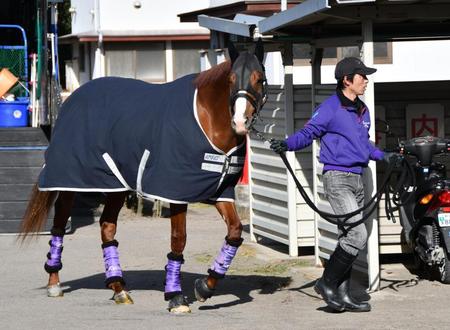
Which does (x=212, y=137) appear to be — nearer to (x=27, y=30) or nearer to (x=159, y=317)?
(x=159, y=317)

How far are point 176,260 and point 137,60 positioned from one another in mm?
26484

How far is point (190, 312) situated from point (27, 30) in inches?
424

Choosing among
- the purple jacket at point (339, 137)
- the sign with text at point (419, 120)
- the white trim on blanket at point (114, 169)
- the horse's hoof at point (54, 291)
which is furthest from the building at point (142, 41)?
the purple jacket at point (339, 137)

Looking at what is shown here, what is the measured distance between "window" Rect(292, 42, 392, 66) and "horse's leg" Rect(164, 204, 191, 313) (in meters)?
6.74

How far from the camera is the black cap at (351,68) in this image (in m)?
8.77

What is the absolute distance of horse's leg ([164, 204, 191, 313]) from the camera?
884cm

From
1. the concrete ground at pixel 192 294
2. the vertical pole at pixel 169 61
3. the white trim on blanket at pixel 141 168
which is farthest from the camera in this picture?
the vertical pole at pixel 169 61

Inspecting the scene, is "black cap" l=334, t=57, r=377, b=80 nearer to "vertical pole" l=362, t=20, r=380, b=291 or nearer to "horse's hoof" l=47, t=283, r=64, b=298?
"vertical pole" l=362, t=20, r=380, b=291

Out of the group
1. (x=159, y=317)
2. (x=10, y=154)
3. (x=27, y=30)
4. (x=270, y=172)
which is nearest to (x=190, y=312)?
(x=159, y=317)

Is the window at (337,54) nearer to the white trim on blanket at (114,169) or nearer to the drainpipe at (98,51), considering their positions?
the white trim on blanket at (114,169)

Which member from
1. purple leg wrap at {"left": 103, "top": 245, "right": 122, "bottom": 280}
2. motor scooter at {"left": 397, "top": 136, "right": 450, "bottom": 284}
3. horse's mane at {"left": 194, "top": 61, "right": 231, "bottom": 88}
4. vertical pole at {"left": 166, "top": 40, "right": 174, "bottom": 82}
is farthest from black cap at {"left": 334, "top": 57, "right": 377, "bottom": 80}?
vertical pole at {"left": 166, "top": 40, "right": 174, "bottom": 82}

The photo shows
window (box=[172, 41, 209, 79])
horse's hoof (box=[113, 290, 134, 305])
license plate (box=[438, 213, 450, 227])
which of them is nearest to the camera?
horse's hoof (box=[113, 290, 134, 305])

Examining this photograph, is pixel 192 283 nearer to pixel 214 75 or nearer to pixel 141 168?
pixel 141 168

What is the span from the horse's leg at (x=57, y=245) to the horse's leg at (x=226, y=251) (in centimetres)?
149
